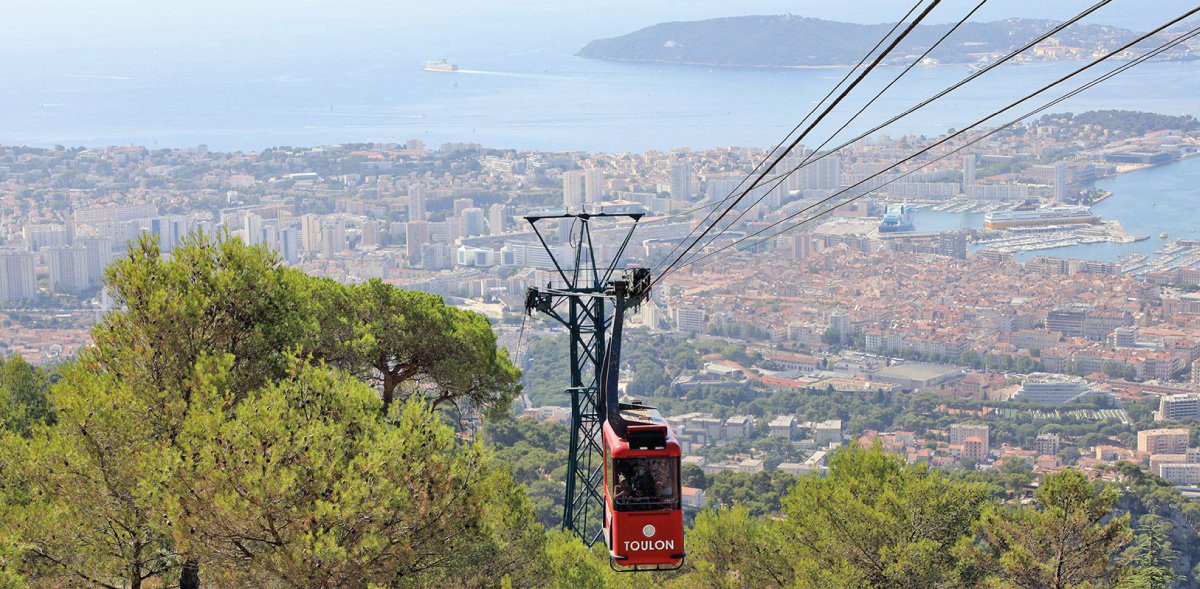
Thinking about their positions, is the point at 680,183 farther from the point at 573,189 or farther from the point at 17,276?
the point at 17,276

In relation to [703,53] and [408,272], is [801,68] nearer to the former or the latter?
[703,53]

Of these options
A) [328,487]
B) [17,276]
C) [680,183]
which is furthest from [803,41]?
[328,487]

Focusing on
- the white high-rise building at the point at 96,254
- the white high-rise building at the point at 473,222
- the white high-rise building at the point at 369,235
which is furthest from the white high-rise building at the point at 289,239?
the white high-rise building at the point at 96,254

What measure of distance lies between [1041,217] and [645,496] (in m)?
61.8

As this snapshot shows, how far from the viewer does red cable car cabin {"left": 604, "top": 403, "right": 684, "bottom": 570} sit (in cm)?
677

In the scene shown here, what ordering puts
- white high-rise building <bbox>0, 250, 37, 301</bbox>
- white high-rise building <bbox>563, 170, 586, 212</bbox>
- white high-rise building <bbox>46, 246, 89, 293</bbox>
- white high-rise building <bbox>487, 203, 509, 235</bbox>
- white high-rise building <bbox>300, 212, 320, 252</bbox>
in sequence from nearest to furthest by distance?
1. white high-rise building <bbox>0, 250, 37, 301</bbox>
2. white high-rise building <bbox>46, 246, 89, 293</bbox>
3. white high-rise building <bbox>300, 212, 320, 252</bbox>
4. white high-rise building <bbox>487, 203, 509, 235</bbox>
5. white high-rise building <bbox>563, 170, 586, 212</bbox>

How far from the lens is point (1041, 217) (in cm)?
6500

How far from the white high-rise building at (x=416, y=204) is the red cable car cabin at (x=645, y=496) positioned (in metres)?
65.8

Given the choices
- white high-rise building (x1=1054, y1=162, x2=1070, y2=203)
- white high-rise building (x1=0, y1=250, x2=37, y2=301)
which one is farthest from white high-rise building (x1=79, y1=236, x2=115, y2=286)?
white high-rise building (x1=1054, y1=162, x2=1070, y2=203)

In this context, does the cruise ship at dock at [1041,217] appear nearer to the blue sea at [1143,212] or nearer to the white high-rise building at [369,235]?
the blue sea at [1143,212]

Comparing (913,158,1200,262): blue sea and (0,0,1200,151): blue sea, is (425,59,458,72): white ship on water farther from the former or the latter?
(913,158,1200,262): blue sea

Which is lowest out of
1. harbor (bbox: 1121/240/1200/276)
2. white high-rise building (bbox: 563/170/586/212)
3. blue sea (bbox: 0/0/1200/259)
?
harbor (bbox: 1121/240/1200/276)

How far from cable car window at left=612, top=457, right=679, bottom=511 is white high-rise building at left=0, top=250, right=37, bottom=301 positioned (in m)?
52.2

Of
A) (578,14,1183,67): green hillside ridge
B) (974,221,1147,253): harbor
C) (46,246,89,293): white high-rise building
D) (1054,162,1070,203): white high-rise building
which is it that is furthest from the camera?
(578,14,1183,67): green hillside ridge
